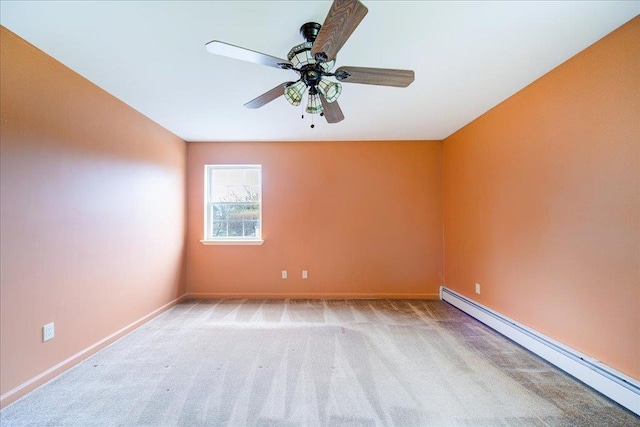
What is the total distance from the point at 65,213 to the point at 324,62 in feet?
7.41

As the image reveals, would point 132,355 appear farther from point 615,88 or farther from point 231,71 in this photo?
point 615,88

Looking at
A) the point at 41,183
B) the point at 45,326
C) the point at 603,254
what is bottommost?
the point at 45,326

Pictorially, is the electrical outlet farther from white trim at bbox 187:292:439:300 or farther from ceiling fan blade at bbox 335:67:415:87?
ceiling fan blade at bbox 335:67:415:87

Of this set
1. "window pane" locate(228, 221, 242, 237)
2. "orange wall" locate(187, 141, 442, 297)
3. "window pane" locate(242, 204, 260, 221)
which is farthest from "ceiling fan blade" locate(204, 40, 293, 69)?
"window pane" locate(228, 221, 242, 237)

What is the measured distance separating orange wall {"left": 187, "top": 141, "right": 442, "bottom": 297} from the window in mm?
130

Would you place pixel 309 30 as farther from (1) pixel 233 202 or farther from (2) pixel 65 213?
(1) pixel 233 202

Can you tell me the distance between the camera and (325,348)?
247cm

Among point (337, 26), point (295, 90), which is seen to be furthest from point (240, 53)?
point (337, 26)

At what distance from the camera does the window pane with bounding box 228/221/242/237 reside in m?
4.20

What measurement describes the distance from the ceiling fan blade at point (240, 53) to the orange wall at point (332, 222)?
8.52 ft

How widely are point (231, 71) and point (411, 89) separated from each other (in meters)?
1.56

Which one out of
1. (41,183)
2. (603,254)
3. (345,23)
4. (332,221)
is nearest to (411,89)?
(345,23)

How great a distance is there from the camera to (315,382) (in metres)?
Result: 1.97

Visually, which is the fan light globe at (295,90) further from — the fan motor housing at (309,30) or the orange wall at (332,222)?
the orange wall at (332,222)
